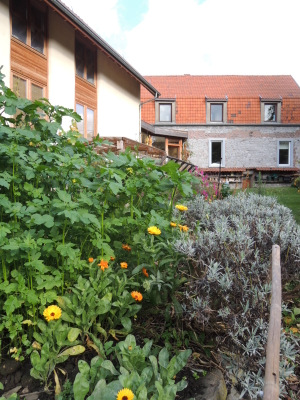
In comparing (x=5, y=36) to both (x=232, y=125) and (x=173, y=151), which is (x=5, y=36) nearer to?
(x=173, y=151)

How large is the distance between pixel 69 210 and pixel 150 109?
79.4 ft

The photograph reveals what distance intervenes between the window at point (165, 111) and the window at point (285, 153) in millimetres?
7484

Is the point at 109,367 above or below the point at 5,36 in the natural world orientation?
below

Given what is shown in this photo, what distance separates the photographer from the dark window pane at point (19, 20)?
31.1 ft

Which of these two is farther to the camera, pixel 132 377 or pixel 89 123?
pixel 89 123

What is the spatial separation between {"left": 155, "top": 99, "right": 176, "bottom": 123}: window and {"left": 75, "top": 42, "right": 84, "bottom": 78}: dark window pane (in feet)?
42.2

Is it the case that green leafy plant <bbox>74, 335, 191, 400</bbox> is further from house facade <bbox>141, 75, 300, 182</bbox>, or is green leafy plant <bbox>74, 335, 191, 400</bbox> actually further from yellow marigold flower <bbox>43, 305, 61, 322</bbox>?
house facade <bbox>141, 75, 300, 182</bbox>

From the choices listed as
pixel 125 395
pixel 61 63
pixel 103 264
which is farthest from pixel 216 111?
pixel 125 395

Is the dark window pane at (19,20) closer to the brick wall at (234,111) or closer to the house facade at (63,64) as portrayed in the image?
the house facade at (63,64)

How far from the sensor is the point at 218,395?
1.75 metres

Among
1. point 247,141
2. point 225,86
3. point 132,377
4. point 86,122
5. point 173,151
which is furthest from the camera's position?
point 225,86

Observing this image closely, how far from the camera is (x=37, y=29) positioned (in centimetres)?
1043

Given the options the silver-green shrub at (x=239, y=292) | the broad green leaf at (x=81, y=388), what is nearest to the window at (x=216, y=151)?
the silver-green shrub at (x=239, y=292)

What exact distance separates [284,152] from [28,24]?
65.4 ft
